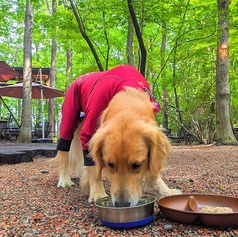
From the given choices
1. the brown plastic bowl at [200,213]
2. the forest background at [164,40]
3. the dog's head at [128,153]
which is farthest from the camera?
the forest background at [164,40]

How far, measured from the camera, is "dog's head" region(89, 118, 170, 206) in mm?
2457

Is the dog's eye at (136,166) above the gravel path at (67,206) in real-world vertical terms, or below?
above

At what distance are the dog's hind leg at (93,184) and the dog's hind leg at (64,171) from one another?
0.61m

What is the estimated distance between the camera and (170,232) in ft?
7.11

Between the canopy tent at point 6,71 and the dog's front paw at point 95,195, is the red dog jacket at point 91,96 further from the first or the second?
the canopy tent at point 6,71

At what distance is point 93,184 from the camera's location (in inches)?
127

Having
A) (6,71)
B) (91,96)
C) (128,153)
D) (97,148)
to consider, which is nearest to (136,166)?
(128,153)

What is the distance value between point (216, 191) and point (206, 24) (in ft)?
20.2

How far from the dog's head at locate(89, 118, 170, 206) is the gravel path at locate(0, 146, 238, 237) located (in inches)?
11.3

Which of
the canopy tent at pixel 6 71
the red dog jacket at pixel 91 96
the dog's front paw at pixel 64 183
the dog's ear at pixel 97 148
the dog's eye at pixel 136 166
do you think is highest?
the canopy tent at pixel 6 71

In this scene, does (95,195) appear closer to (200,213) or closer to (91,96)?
(91,96)

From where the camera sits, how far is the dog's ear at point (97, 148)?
269 cm

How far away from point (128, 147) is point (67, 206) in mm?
911

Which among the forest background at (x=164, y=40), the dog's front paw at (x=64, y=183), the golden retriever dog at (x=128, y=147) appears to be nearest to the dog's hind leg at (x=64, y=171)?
the dog's front paw at (x=64, y=183)
